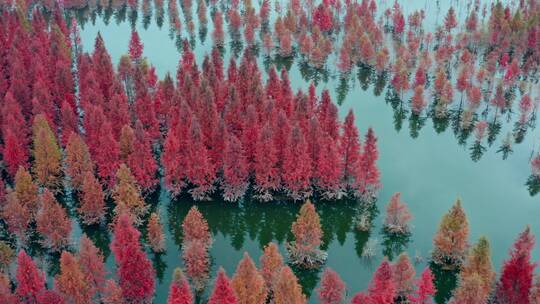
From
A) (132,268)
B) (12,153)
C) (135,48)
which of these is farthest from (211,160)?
(135,48)

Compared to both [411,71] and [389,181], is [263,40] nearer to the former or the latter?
[411,71]

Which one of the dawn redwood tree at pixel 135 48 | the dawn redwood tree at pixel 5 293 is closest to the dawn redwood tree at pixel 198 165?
the dawn redwood tree at pixel 5 293

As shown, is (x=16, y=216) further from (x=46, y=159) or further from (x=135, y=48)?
(x=135, y=48)

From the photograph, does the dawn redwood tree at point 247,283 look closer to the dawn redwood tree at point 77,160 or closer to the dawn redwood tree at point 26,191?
the dawn redwood tree at point 26,191

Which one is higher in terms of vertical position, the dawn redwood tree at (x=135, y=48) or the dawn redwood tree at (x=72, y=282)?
the dawn redwood tree at (x=135, y=48)

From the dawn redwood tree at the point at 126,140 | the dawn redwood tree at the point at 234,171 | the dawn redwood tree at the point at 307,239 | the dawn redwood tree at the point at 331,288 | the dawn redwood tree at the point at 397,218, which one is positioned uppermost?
the dawn redwood tree at the point at 126,140

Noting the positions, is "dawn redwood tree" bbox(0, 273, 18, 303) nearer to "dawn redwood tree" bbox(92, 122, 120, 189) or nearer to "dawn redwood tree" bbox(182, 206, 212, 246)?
"dawn redwood tree" bbox(182, 206, 212, 246)

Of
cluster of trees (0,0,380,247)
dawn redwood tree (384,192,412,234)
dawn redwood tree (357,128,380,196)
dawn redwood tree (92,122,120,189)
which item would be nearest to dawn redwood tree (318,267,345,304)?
dawn redwood tree (384,192,412,234)
